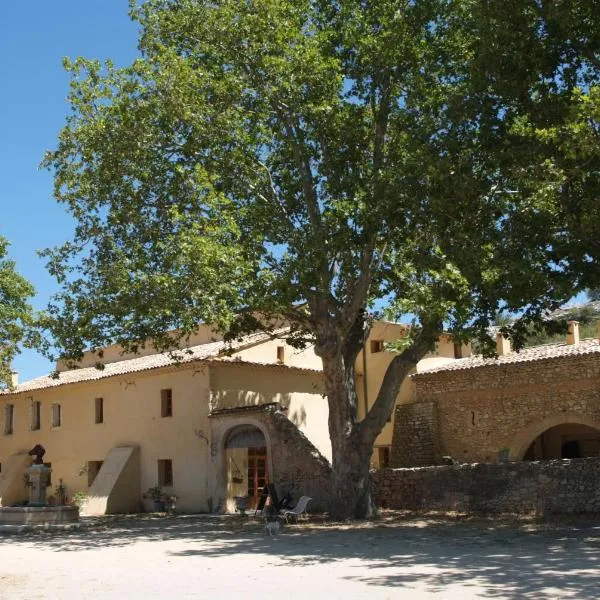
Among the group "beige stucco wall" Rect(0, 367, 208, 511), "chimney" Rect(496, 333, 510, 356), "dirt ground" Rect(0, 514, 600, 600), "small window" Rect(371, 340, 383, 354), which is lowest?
"dirt ground" Rect(0, 514, 600, 600)

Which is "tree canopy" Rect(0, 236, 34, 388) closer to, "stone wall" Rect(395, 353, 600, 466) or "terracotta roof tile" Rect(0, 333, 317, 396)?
"terracotta roof tile" Rect(0, 333, 317, 396)

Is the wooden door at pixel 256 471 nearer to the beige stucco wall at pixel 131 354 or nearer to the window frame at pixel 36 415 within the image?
the beige stucco wall at pixel 131 354

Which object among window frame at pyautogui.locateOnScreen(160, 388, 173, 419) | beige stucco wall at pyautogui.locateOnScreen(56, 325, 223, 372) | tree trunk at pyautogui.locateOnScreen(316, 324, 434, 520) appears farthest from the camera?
beige stucco wall at pyautogui.locateOnScreen(56, 325, 223, 372)

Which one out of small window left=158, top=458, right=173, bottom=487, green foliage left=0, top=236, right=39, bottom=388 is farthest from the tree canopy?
small window left=158, top=458, right=173, bottom=487

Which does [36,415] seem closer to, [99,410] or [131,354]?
[99,410]

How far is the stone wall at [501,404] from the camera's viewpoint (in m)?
24.7

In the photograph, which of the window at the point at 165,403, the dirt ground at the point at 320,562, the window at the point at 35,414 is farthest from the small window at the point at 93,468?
the dirt ground at the point at 320,562

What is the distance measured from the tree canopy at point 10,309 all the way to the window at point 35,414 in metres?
3.31

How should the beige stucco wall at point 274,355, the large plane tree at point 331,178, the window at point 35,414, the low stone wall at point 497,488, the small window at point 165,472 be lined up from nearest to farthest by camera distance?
the large plane tree at point 331,178, the low stone wall at point 497,488, the small window at point 165,472, the beige stucco wall at point 274,355, the window at point 35,414

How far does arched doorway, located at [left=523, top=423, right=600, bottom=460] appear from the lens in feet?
98.1

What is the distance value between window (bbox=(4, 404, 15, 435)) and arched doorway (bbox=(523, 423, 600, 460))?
2312 cm

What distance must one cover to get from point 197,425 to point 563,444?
544 inches

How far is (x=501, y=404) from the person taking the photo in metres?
26.4

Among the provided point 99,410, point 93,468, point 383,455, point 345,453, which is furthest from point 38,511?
point 383,455
